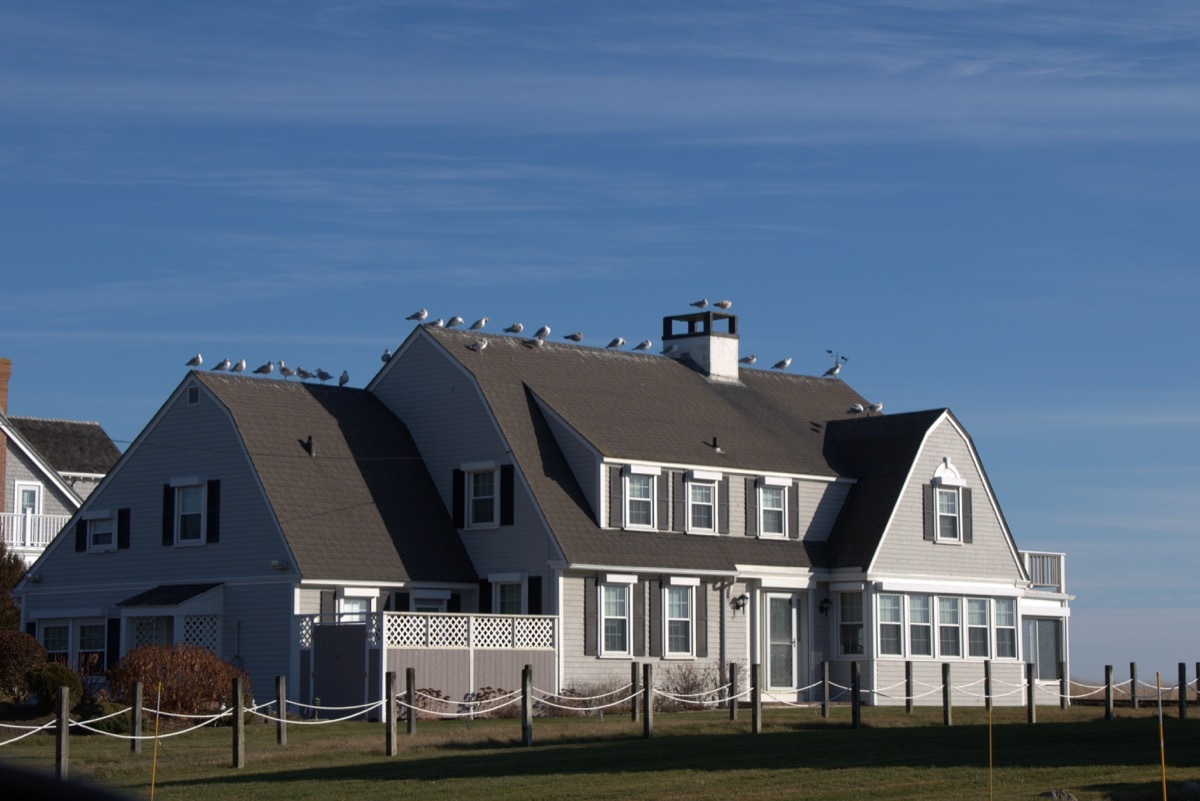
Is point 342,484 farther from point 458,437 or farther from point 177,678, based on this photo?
point 177,678

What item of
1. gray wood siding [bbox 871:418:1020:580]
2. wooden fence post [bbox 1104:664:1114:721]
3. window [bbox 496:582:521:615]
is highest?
gray wood siding [bbox 871:418:1020:580]

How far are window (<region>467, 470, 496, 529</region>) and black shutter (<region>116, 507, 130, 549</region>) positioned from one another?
815cm

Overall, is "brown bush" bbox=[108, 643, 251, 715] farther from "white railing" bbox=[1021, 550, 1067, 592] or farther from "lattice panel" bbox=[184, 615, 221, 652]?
"white railing" bbox=[1021, 550, 1067, 592]

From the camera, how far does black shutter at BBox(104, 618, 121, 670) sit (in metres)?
38.7

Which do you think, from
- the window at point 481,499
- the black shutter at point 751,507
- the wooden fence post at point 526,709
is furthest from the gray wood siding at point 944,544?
the wooden fence post at point 526,709

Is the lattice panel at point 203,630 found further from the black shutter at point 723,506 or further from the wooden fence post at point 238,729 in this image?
the wooden fence post at point 238,729

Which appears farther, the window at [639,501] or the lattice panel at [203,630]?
the window at [639,501]

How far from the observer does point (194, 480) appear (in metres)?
39.0

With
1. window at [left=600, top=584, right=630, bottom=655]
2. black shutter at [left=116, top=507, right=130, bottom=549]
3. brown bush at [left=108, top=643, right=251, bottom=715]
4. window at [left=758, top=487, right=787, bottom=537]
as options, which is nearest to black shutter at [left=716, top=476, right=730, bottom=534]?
window at [left=758, top=487, right=787, bottom=537]

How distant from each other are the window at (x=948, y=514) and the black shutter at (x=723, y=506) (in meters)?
6.10

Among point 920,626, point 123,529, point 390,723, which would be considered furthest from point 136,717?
point 920,626

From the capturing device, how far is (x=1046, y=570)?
49.0m

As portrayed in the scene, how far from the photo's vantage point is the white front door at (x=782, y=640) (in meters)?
41.4

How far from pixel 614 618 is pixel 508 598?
243cm
